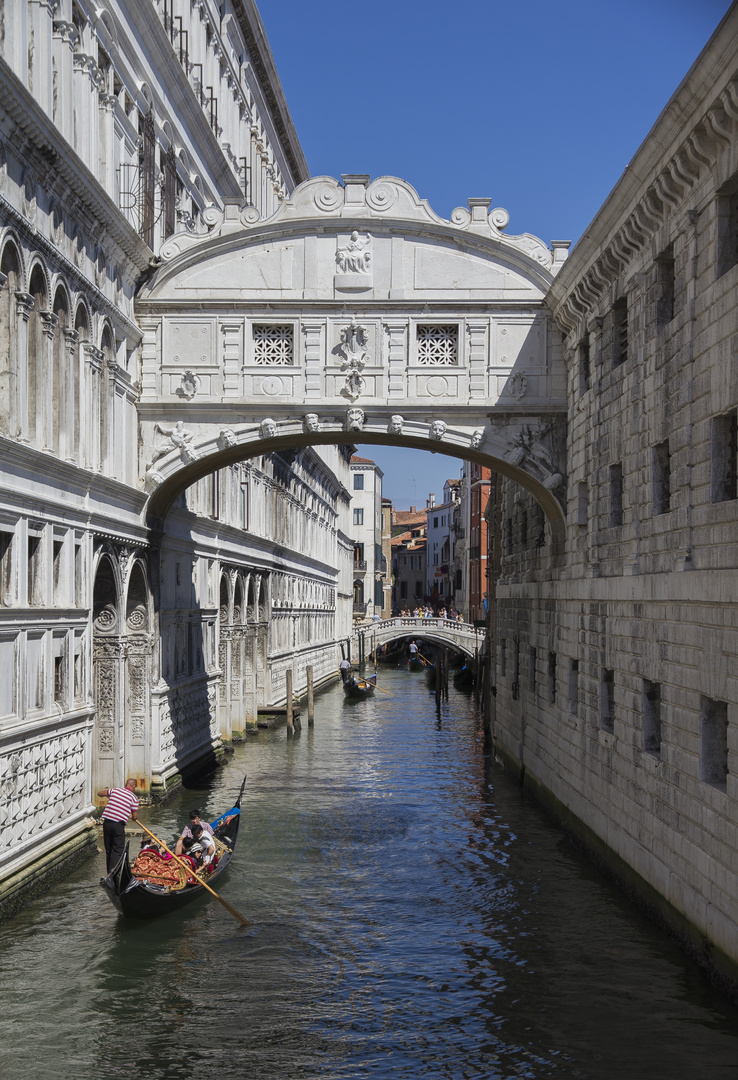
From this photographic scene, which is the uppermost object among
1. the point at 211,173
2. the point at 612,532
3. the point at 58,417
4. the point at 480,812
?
the point at 211,173

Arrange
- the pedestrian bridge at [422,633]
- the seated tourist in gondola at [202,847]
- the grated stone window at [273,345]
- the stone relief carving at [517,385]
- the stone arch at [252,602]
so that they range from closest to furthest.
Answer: the seated tourist in gondola at [202,847]
the stone relief carving at [517,385]
the grated stone window at [273,345]
the stone arch at [252,602]
the pedestrian bridge at [422,633]

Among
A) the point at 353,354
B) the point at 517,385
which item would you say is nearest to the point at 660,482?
the point at 517,385

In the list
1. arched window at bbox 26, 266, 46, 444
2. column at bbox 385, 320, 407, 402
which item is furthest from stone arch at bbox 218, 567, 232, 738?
arched window at bbox 26, 266, 46, 444

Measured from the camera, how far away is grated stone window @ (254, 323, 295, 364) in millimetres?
17703

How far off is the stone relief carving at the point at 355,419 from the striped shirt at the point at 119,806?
655 cm

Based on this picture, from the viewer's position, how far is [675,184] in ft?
37.6

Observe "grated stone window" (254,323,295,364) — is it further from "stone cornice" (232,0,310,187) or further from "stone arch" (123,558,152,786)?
"stone cornice" (232,0,310,187)

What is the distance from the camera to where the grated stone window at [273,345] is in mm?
17703

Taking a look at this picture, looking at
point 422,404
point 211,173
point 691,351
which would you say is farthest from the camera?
point 211,173

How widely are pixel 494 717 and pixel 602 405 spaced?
1264 centimetres

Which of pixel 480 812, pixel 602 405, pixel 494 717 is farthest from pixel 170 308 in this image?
pixel 494 717

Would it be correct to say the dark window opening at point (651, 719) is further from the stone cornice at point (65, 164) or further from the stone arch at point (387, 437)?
the stone cornice at point (65, 164)

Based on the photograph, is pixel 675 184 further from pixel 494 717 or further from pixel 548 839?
pixel 494 717

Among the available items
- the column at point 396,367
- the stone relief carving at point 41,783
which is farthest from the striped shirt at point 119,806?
the column at point 396,367
